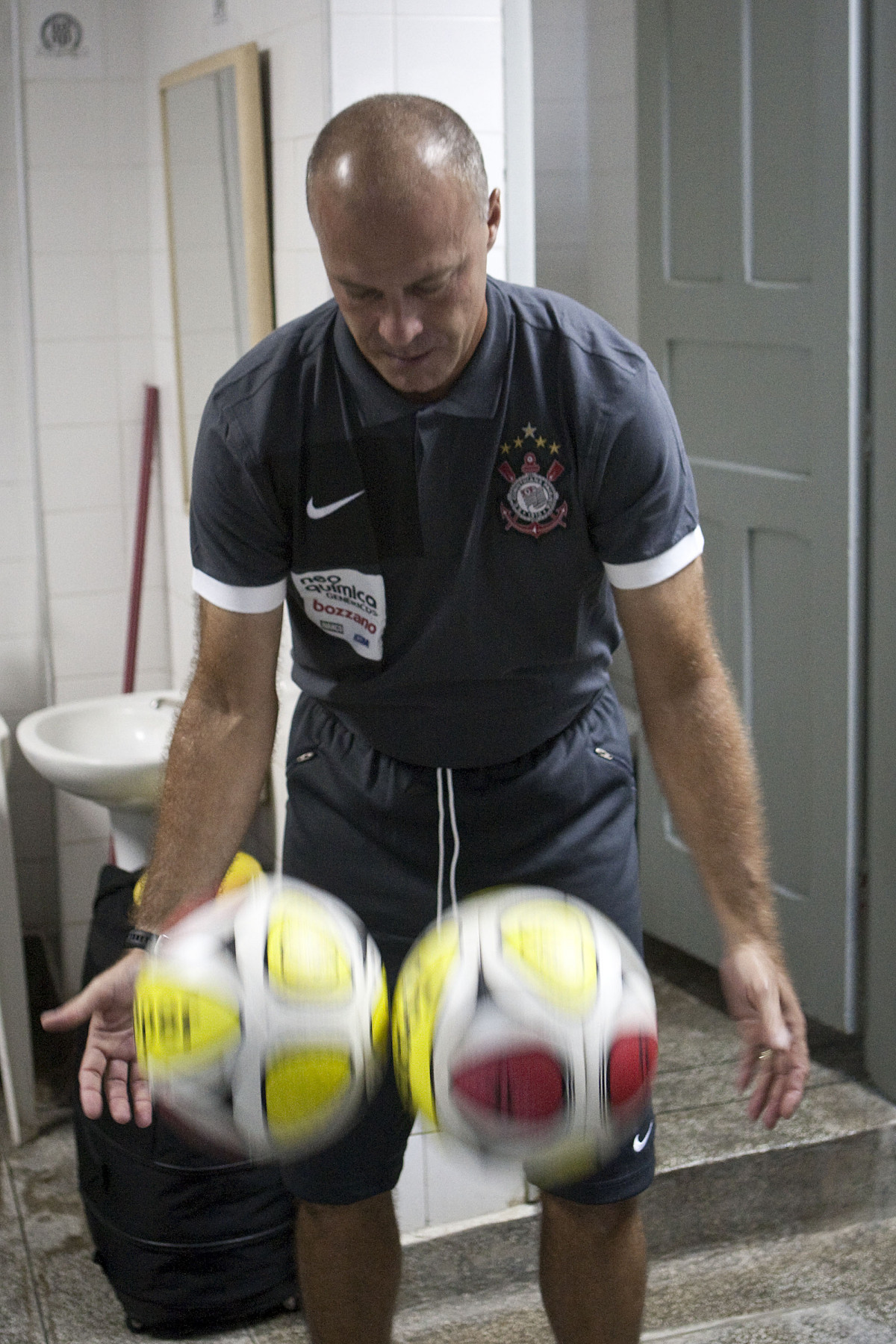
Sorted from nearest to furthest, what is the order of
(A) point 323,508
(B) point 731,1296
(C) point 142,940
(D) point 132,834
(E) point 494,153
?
(C) point 142,940
(A) point 323,508
(E) point 494,153
(B) point 731,1296
(D) point 132,834

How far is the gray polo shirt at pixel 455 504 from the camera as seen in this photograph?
5.56 ft

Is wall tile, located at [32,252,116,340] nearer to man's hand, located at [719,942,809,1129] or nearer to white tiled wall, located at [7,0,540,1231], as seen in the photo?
white tiled wall, located at [7,0,540,1231]

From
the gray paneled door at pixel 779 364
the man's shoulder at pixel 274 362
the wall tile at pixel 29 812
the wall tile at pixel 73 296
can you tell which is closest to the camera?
the man's shoulder at pixel 274 362

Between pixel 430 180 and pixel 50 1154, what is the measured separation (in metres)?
2.22

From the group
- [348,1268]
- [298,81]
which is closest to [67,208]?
[298,81]

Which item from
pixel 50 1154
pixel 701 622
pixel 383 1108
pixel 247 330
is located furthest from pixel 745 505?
pixel 50 1154

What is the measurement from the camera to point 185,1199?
96.7 inches

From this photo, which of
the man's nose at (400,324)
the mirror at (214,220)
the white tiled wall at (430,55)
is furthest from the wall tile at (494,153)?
the man's nose at (400,324)

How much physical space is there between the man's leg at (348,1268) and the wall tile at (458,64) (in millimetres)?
1597

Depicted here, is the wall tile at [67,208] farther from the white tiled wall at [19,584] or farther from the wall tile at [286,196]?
the wall tile at [286,196]

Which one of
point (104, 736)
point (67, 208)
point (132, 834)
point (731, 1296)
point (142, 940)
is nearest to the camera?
point (142, 940)

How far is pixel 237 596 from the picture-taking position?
5.85 ft

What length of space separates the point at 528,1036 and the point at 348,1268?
0.74 m

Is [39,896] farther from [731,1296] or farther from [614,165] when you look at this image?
[614,165]
